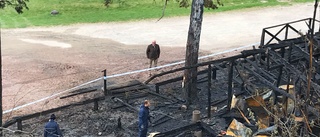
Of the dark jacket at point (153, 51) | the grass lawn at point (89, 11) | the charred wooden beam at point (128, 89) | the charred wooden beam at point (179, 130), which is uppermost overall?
the grass lawn at point (89, 11)

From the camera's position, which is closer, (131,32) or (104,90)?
(104,90)

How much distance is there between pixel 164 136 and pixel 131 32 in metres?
13.5

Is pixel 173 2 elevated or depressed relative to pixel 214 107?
elevated

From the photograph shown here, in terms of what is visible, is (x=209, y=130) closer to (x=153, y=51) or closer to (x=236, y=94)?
(x=236, y=94)

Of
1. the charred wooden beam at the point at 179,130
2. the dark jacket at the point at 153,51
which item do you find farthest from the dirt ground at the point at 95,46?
the charred wooden beam at the point at 179,130

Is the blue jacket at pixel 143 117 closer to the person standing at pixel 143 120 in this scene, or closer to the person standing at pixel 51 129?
the person standing at pixel 143 120

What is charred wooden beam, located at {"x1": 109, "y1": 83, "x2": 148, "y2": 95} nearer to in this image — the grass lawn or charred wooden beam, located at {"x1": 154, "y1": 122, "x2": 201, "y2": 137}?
charred wooden beam, located at {"x1": 154, "y1": 122, "x2": 201, "y2": 137}

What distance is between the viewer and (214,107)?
44.4ft

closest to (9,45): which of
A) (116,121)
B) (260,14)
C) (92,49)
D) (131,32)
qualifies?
(92,49)

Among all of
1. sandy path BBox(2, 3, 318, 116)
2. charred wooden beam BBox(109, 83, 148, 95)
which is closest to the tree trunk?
charred wooden beam BBox(109, 83, 148, 95)

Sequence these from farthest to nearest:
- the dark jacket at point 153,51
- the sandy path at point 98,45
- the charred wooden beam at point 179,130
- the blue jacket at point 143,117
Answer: the dark jacket at point 153,51 < the sandy path at point 98,45 < the blue jacket at point 143,117 < the charred wooden beam at point 179,130

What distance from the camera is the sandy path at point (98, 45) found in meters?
16.6

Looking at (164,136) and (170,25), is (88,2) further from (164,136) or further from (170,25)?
(164,136)

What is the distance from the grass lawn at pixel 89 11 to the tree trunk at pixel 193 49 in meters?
12.1
